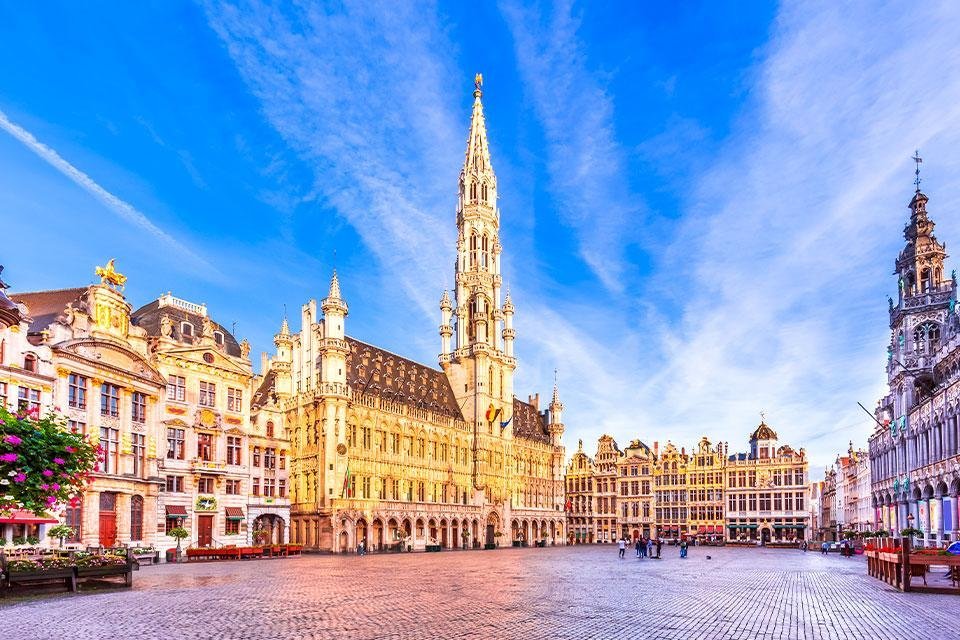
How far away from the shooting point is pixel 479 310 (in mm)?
107375

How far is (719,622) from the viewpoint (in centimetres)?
1898

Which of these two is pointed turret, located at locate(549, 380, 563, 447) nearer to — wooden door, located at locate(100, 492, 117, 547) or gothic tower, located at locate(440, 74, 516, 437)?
gothic tower, located at locate(440, 74, 516, 437)

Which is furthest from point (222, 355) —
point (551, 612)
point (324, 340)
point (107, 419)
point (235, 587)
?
point (551, 612)

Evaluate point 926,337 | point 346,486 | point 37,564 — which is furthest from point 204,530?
point 926,337

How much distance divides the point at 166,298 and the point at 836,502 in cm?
15548

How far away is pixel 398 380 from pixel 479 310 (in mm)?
19295

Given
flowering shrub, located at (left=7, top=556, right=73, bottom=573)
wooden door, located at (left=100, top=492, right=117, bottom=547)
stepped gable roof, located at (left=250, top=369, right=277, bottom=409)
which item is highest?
stepped gable roof, located at (left=250, top=369, right=277, bottom=409)

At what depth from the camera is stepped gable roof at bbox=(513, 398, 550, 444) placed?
113688mm

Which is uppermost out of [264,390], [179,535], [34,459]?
[264,390]

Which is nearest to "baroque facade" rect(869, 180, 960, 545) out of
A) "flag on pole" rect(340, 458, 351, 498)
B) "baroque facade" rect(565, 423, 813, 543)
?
"baroque facade" rect(565, 423, 813, 543)

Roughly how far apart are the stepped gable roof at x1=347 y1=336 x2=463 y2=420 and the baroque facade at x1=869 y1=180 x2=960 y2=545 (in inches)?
1877

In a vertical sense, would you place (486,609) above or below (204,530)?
above

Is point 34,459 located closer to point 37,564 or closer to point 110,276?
point 37,564

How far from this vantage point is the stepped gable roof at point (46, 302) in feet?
156
